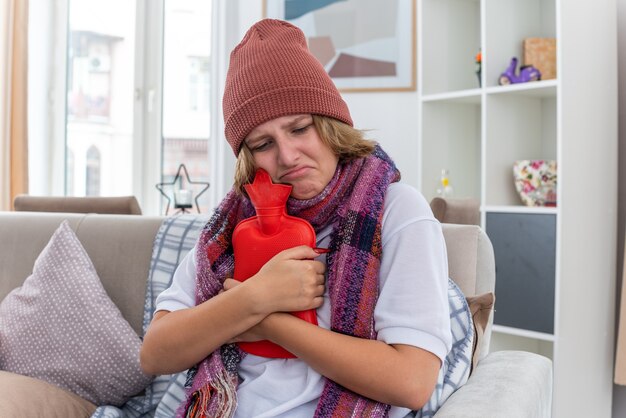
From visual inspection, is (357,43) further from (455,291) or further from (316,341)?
(316,341)

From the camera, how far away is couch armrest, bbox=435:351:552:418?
1155 millimetres

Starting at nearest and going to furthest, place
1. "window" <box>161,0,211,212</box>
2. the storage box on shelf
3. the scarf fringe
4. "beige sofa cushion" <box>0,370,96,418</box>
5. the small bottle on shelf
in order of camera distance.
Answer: the scarf fringe, "beige sofa cushion" <box>0,370,96,418</box>, the storage box on shelf, the small bottle on shelf, "window" <box>161,0,211,212</box>

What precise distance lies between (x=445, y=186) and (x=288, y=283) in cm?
200

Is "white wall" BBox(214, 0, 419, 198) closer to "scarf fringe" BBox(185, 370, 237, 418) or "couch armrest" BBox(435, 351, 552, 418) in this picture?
"couch armrest" BBox(435, 351, 552, 418)

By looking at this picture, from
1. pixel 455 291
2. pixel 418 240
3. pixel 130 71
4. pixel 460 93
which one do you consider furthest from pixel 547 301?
pixel 130 71

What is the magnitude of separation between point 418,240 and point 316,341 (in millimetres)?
227

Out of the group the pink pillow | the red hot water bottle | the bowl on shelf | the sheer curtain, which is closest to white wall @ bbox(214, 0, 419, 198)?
the bowl on shelf

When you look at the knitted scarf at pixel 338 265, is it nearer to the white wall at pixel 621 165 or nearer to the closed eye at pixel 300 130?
the closed eye at pixel 300 130

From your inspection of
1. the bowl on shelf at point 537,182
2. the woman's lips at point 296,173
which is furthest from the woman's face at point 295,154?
the bowl on shelf at point 537,182

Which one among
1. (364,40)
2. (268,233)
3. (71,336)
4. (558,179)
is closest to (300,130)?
(268,233)

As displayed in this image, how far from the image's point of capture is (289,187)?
4.03ft

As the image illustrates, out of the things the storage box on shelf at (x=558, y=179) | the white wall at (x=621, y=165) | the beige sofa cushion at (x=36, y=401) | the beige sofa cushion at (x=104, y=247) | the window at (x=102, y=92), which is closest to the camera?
the beige sofa cushion at (x=36, y=401)

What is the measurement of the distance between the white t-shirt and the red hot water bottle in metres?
0.03

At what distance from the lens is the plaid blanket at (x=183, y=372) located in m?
1.30
